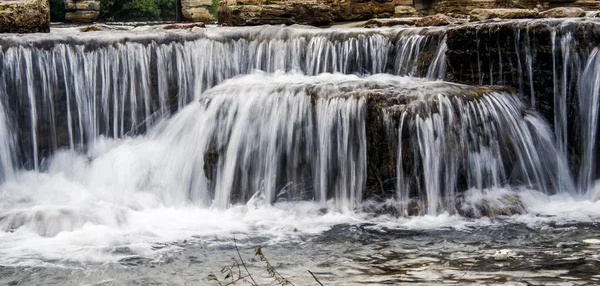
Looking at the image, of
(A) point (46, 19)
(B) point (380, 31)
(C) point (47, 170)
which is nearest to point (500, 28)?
(B) point (380, 31)

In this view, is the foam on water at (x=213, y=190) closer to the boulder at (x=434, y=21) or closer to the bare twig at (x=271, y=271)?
the bare twig at (x=271, y=271)

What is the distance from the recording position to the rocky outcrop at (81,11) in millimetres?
32934

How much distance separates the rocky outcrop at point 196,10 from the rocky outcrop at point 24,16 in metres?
17.0

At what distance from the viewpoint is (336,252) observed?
763cm

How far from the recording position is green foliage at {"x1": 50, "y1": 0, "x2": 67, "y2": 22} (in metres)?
35.3

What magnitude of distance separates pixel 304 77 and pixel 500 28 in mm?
2862

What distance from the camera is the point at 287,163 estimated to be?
9930mm

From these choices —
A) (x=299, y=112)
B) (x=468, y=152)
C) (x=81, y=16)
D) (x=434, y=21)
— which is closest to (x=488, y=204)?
(x=468, y=152)

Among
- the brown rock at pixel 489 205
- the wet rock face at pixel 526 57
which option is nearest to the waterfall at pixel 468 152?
the brown rock at pixel 489 205

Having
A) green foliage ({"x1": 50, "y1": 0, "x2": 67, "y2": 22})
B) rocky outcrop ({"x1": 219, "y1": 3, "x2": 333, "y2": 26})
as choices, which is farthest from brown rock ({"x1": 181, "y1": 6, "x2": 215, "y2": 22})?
rocky outcrop ({"x1": 219, "y1": 3, "x2": 333, "y2": 26})

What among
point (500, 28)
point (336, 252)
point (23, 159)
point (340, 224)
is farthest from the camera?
point (23, 159)

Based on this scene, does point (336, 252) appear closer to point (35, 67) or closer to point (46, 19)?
point (35, 67)

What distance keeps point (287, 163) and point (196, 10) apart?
23826mm

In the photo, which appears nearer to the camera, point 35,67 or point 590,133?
point 590,133
